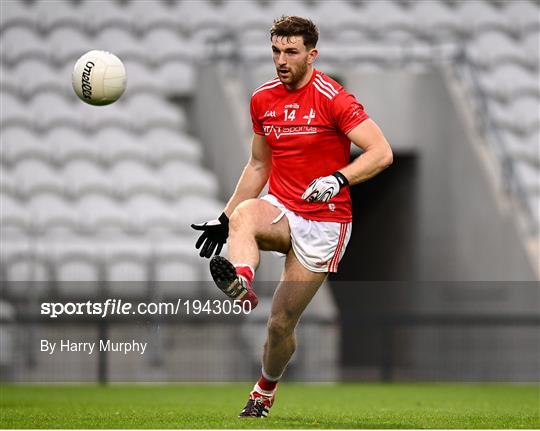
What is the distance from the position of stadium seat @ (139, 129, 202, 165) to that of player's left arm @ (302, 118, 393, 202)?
1084 cm

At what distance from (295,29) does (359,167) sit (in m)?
0.99

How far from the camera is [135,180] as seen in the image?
1767 cm

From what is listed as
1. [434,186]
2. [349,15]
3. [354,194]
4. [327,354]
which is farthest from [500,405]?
[349,15]

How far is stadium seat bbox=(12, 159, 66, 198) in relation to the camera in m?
17.4

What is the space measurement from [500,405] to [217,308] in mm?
5056

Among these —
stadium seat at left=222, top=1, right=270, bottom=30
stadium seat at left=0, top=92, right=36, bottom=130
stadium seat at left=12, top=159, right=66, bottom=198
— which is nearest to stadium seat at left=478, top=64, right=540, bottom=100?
stadium seat at left=222, top=1, right=270, bottom=30

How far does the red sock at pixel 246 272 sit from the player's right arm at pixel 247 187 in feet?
2.60

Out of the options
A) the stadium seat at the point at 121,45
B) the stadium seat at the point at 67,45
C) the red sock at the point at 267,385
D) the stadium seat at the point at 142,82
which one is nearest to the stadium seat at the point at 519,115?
the stadium seat at the point at 142,82

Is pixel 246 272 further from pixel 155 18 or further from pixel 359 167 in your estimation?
pixel 155 18

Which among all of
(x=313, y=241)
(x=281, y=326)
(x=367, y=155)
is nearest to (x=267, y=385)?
(x=281, y=326)

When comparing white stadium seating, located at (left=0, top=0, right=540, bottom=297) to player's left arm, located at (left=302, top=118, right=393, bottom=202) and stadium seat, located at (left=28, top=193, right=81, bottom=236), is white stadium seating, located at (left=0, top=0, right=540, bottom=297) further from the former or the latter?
player's left arm, located at (left=302, top=118, right=393, bottom=202)

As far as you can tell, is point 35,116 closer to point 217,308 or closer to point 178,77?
point 178,77

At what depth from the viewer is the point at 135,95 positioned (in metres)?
19.5

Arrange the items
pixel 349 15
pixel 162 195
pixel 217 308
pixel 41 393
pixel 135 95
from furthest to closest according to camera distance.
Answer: pixel 349 15
pixel 135 95
pixel 162 195
pixel 217 308
pixel 41 393
